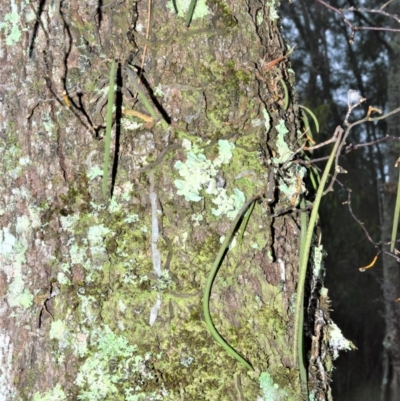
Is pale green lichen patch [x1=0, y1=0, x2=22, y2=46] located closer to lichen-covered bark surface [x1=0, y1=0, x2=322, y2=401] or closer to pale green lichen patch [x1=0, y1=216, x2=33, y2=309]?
lichen-covered bark surface [x1=0, y1=0, x2=322, y2=401]

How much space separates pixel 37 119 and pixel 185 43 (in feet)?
0.58

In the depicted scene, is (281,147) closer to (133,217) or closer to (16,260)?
(133,217)

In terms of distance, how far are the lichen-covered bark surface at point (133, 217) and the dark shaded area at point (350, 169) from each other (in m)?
4.08

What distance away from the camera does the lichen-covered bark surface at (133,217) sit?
52 centimetres

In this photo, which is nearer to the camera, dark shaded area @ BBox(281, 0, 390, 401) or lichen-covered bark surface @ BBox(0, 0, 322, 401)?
Answer: lichen-covered bark surface @ BBox(0, 0, 322, 401)

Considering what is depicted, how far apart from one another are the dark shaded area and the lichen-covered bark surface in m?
4.08

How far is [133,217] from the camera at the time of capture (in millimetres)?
533

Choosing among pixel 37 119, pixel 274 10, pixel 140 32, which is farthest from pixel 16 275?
pixel 274 10

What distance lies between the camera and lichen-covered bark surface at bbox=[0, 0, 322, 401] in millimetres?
515

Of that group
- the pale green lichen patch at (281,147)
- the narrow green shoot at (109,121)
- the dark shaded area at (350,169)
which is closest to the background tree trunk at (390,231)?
the dark shaded area at (350,169)

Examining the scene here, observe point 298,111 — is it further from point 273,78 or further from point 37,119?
point 37,119

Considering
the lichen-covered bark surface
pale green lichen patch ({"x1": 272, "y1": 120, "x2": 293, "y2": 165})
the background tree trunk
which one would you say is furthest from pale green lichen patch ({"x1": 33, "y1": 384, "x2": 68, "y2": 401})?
the background tree trunk

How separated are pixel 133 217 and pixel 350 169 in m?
4.94

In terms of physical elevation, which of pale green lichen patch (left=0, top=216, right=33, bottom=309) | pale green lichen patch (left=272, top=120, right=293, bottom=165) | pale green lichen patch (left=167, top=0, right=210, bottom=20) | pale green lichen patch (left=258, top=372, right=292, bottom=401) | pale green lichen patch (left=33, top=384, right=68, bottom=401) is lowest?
pale green lichen patch (left=33, top=384, right=68, bottom=401)
